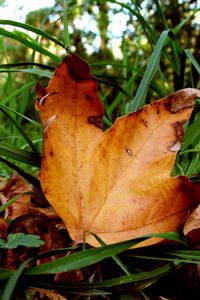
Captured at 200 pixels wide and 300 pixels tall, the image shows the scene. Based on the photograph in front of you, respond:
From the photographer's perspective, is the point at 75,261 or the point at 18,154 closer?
the point at 75,261

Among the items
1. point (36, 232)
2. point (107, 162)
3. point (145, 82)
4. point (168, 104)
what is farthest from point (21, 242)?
point (145, 82)

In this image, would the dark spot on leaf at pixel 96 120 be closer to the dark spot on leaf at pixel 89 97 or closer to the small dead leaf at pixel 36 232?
the dark spot on leaf at pixel 89 97

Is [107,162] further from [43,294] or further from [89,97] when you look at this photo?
[43,294]

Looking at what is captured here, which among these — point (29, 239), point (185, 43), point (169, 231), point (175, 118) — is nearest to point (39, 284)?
point (29, 239)

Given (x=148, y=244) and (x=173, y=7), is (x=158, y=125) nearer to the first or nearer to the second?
(x=148, y=244)

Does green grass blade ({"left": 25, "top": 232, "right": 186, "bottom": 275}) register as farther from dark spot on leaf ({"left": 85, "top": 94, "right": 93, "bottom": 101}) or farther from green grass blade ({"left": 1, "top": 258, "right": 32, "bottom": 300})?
dark spot on leaf ({"left": 85, "top": 94, "right": 93, "bottom": 101})

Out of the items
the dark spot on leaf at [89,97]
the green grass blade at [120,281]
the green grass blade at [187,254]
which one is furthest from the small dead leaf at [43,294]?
the dark spot on leaf at [89,97]
